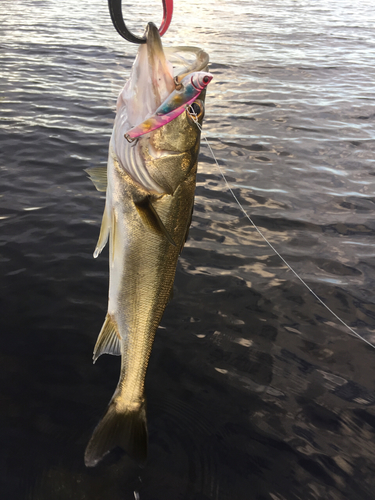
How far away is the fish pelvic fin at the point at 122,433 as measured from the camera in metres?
3.01

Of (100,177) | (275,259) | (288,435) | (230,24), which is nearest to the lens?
(100,177)

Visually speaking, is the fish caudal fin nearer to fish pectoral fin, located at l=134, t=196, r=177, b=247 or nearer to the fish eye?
fish pectoral fin, located at l=134, t=196, r=177, b=247

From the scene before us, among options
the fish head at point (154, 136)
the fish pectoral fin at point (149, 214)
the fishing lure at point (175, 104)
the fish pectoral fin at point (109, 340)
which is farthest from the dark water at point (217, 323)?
the fishing lure at point (175, 104)

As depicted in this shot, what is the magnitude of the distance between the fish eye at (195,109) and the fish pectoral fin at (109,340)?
1.54m

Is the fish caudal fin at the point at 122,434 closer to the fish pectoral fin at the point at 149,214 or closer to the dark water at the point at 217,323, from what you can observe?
the dark water at the point at 217,323

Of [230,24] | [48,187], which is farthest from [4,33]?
[48,187]

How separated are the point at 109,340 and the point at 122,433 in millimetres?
648

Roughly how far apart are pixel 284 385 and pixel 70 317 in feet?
7.55

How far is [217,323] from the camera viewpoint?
184 inches

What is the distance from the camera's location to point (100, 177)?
3047 mm

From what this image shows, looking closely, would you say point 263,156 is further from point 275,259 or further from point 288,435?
point 288,435

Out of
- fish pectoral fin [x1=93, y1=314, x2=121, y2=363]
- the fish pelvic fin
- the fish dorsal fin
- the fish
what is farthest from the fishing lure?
the fish pelvic fin

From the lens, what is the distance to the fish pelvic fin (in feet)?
9.87

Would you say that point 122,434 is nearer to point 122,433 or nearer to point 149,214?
point 122,433
